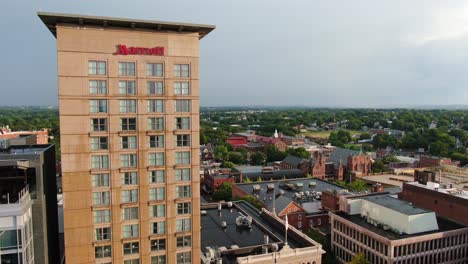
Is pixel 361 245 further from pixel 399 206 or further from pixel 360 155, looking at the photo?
pixel 360 155

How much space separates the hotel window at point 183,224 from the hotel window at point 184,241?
87cm

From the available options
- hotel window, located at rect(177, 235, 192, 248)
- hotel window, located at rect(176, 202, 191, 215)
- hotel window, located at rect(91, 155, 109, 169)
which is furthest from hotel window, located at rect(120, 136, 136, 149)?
hotel window, located at rect(177, 235, 192, 248)

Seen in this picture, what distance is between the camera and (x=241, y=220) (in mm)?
69188

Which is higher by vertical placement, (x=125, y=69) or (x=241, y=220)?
(x=125, y=69)

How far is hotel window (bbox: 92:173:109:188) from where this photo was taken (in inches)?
1507

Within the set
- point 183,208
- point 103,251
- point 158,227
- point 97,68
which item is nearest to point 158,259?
point 158,227

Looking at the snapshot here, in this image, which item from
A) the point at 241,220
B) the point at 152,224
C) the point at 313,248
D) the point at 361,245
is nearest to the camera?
the point at 152,224

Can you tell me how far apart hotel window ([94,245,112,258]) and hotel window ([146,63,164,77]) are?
1768cm

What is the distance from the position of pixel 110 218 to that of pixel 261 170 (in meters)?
119

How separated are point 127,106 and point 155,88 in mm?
3256

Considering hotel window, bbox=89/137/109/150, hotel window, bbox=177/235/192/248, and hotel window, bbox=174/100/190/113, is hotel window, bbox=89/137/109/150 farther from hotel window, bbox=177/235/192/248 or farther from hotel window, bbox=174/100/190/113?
hotel window, bbox=177/235/192/248

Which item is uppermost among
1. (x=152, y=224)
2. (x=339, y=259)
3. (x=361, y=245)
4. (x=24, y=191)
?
(x=24, y=191)

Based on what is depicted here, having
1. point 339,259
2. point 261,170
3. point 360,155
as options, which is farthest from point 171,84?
point 360,155

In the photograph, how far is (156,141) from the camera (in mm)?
39906
